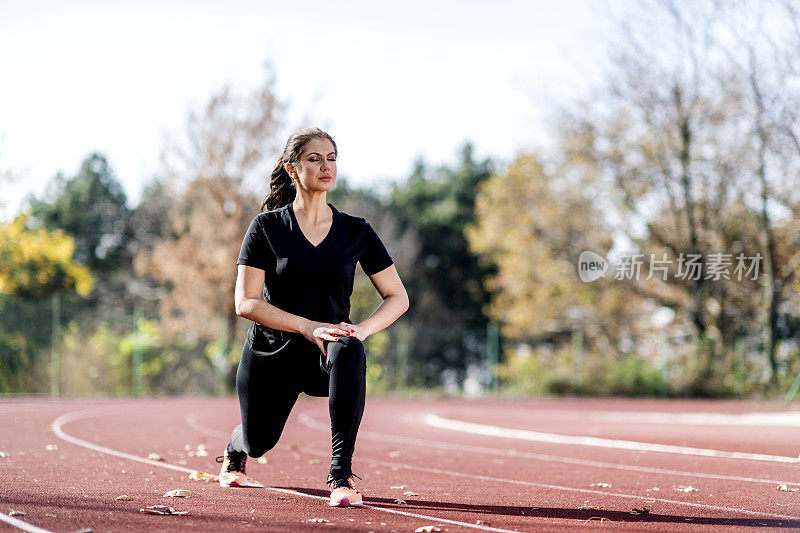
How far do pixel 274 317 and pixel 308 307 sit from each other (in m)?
0.20

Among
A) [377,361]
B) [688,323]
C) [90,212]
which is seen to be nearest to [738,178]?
[688,323]

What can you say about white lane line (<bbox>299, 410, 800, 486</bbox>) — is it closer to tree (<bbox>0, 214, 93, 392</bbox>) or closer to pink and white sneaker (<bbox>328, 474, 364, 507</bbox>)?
pink and white sneaker (<bbox>328, 474, 364, 507</bbox>)

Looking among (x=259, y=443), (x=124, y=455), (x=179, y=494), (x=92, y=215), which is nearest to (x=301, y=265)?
(x=259, y=443)

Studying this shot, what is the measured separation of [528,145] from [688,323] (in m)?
7.76

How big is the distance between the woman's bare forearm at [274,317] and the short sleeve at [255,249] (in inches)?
8.5

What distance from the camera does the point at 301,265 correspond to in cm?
514

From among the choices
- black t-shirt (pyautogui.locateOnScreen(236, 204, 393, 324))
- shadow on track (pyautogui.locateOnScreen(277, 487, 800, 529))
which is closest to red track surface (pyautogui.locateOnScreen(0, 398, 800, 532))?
shadow on track (pyautogui.locateOnScreen(277, 487, 800, 529))

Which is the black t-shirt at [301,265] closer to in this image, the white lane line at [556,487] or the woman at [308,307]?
the woman at [308,307]

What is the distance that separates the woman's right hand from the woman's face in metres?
0.76

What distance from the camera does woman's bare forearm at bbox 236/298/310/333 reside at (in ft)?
16.6

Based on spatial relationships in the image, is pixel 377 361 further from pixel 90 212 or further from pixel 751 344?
pixel 90 212

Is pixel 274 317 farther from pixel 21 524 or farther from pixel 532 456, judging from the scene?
pixel 532 456

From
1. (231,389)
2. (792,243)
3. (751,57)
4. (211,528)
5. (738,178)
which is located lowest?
(231,389)

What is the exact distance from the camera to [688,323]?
104ft
